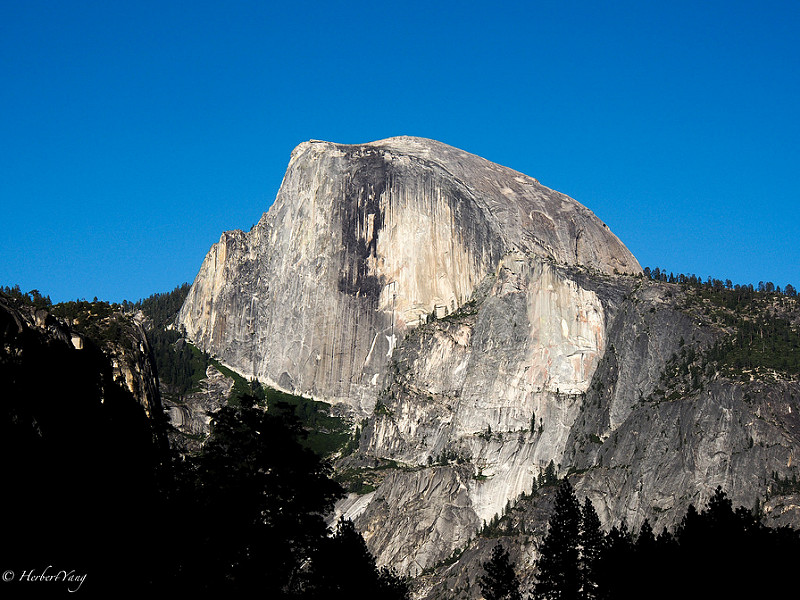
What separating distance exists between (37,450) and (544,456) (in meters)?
144

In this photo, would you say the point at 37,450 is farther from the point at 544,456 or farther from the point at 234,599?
the point at 544,456

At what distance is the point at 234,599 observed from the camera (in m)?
46.8

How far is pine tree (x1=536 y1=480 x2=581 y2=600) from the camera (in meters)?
→ 74.4

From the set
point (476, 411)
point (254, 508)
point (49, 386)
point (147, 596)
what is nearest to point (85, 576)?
point (147, 596)

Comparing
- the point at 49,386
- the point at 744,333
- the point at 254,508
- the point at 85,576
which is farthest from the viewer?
the point at 744,333

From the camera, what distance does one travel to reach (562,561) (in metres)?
76.1

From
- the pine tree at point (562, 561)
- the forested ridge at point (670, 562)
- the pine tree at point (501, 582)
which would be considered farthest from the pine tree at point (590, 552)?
the pine tree at point (501, 582)

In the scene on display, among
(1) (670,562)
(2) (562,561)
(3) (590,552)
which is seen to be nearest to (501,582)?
(2) (562,561)

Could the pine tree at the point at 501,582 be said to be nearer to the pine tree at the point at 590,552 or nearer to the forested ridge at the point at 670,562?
the forested ridge at the point at 670,562

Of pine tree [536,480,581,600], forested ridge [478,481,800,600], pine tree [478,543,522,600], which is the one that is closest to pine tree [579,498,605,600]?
forested ridge [478,481,800,600]

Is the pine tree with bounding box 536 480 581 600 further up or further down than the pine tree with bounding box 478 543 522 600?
further up

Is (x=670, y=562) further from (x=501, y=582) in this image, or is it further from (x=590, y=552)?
(x=501, y=582)

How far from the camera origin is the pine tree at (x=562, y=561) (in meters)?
74.4

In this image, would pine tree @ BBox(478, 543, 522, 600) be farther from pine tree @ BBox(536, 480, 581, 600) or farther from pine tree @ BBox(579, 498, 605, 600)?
pine tree @ BBox(579, 498, 605, 600)
